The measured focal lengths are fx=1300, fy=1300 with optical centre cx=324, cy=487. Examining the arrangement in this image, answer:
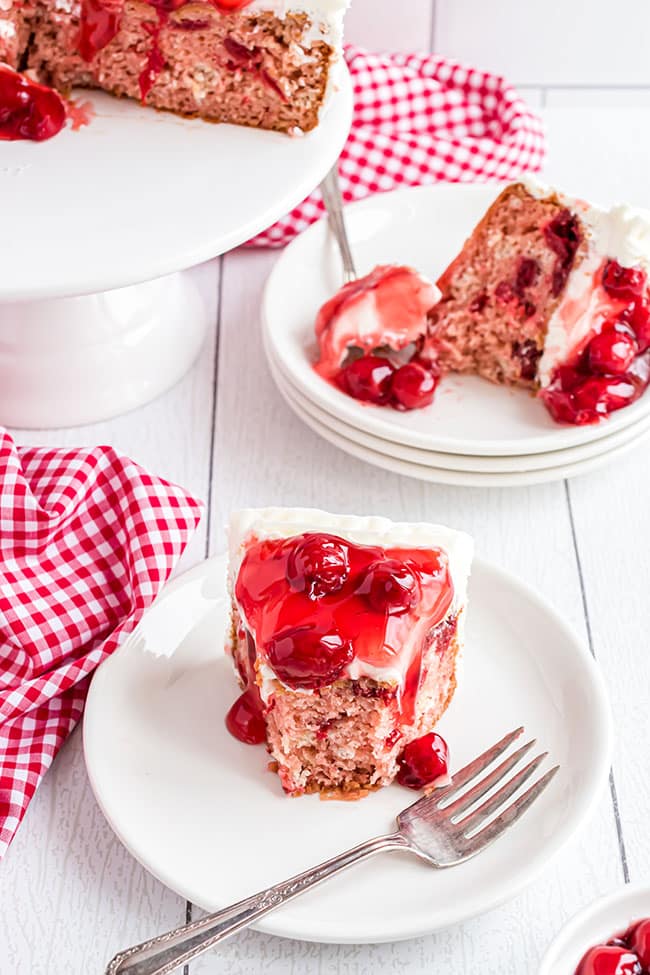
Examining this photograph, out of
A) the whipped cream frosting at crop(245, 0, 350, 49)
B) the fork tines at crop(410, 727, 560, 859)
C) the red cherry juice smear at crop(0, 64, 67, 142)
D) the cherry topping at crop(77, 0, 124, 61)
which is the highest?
the whipped cream frosting at crop(245, 0, 350, 49)

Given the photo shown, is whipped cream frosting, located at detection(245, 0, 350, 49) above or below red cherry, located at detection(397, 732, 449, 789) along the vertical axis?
above

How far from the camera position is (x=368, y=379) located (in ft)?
6.93

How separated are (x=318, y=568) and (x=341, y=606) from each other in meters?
0.05

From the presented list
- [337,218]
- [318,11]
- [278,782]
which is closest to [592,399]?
[337,218]

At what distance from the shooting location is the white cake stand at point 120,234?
1.76 m

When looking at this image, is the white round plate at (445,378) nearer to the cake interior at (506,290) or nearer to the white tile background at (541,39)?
the cake interior at (506,290)

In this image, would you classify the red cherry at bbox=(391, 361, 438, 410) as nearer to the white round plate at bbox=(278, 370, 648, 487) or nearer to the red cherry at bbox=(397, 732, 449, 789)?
the white round plate at bbox=(278, 370, 648, 487)

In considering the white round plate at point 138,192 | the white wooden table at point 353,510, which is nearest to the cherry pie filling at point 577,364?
the white wooden table at point 353,510

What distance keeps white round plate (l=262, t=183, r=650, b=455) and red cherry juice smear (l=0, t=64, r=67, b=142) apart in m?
0.49

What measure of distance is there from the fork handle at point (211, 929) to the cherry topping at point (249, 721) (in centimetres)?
23

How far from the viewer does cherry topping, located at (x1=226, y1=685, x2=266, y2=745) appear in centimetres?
164

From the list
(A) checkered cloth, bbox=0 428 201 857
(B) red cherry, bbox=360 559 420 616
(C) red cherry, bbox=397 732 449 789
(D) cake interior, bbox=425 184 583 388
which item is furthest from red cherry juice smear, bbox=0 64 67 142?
(C) red cherry, bbox=397 732 449 789

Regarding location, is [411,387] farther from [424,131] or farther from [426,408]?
[424,131]

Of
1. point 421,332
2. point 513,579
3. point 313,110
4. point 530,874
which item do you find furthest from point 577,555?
point 313,110
